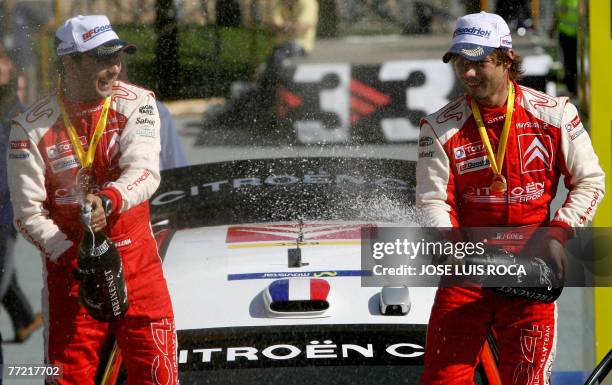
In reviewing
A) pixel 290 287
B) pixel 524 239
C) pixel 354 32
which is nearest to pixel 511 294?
pixel 524 239

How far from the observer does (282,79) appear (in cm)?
803

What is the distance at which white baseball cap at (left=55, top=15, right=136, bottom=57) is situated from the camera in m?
2.97

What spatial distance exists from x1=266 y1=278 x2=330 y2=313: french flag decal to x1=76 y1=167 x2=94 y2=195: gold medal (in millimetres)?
543

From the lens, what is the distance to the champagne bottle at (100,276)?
2.89 meters

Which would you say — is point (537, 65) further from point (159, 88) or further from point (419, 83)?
point (159, 88)

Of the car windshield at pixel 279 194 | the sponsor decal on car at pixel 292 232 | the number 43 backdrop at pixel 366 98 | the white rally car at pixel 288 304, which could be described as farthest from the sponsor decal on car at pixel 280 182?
the number 43 backdrop at pixel 366 98

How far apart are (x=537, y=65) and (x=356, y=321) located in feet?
16.0

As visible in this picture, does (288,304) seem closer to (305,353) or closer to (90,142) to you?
(305,353)

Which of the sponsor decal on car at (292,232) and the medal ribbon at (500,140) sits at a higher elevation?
the medal ribbon at (500,140)

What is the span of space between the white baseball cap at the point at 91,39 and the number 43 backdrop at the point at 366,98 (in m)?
→ 3.44

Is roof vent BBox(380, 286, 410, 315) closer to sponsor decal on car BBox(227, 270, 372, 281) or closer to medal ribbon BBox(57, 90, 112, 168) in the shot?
sponsor decal on car BBox(227, 270, 372, 281)

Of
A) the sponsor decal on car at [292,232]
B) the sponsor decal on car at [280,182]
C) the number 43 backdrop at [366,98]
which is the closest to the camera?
the sponsor decal on car at [292,232]

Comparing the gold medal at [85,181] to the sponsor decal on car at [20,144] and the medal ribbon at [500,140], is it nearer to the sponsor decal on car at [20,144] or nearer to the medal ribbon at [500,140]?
the sponsor decal on car at [20,144]

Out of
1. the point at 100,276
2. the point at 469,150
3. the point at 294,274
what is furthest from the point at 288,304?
the point at 469,150
